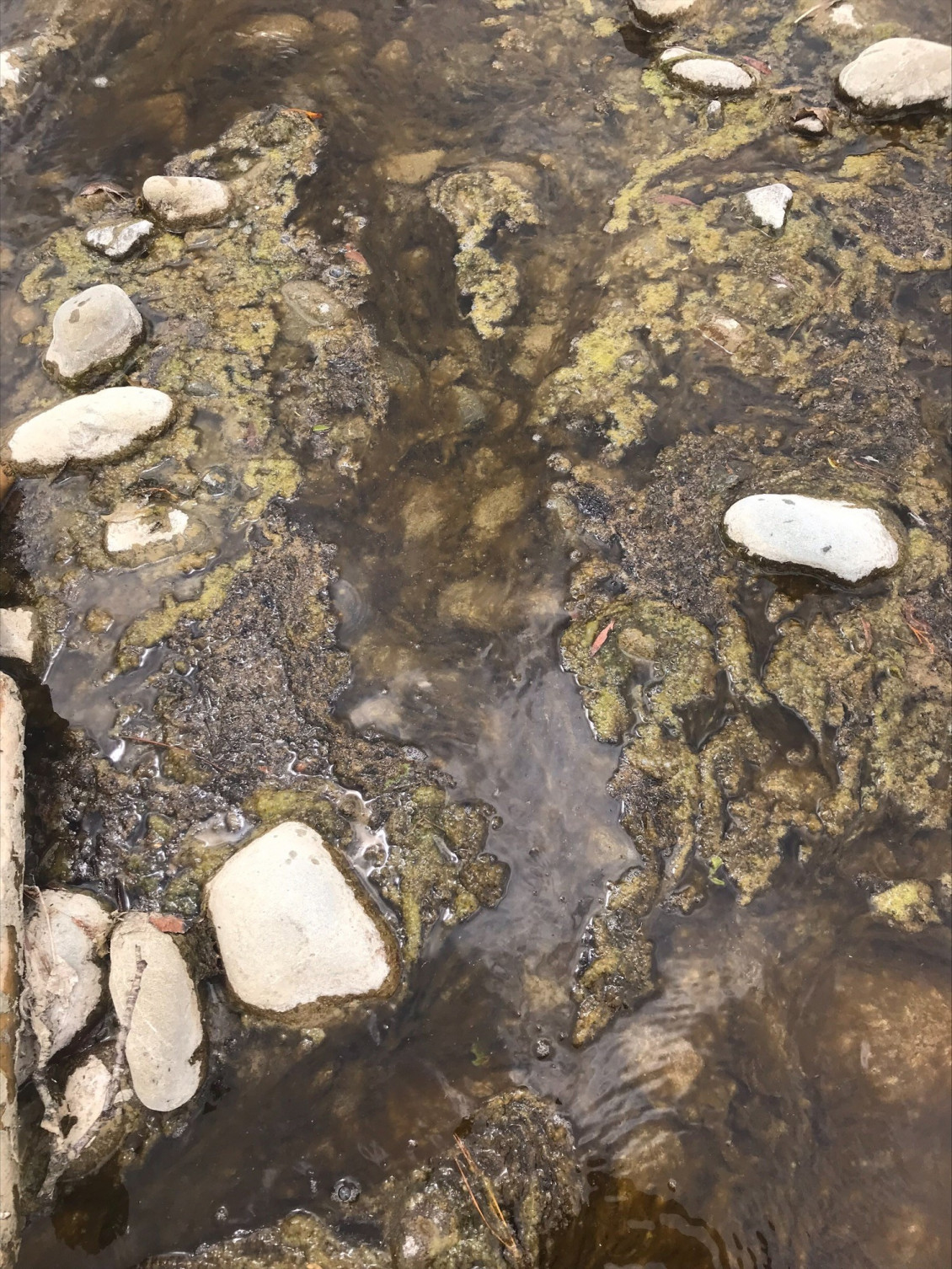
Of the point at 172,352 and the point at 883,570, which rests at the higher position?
the point at 172,352

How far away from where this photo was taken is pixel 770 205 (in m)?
3.53

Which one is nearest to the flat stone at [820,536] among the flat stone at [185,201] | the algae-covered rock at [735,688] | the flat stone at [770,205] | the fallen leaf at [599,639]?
the algae-covered rock at [735,688]

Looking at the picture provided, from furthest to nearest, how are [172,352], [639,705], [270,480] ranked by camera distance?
[172,352], [270,480], [639,705]

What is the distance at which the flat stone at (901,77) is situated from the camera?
3.84 metres

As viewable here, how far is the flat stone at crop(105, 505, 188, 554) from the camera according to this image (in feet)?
9.43

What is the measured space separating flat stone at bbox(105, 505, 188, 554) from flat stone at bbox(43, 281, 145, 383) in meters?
0.70

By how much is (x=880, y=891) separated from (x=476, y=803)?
125 cm

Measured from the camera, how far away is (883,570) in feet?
9.01

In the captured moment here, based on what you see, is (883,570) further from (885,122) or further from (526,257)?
(885,122)

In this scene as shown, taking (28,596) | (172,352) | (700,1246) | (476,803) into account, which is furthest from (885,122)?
(700,1246)

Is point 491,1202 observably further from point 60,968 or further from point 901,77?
point 901,77

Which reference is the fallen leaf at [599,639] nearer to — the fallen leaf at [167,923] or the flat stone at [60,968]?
the fallen leaf at [167,923]

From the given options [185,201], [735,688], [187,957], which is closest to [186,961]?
[187,957]

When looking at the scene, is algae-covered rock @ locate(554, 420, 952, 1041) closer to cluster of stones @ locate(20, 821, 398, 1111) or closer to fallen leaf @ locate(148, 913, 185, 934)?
cluster of stones @ locate(20, 821, 398, 1111)
